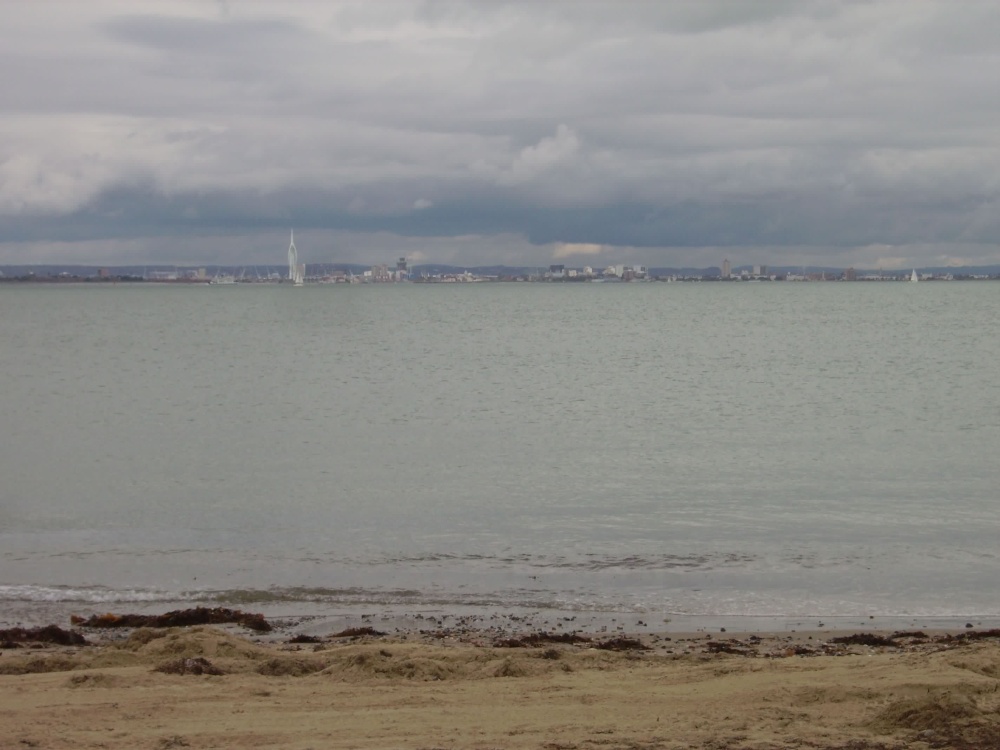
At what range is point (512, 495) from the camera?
23109 mm

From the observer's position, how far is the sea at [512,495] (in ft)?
51.5

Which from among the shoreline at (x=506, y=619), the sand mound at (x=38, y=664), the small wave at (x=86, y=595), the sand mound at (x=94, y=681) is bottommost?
the shoreline at (x=506, y=619)

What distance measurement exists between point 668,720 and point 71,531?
48.4 feet

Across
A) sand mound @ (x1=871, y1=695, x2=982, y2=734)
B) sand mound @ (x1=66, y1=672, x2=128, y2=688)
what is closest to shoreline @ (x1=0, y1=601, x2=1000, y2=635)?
sand mound @ (x1=66, y1=672, x2=128, y2=688)

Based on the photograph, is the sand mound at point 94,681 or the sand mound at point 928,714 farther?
the sand mound at point 94,681

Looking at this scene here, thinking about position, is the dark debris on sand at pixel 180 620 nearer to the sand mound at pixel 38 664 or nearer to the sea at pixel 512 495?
the sea at pixel 512 495

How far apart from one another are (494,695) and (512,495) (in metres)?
13.3

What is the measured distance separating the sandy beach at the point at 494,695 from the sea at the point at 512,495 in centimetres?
292

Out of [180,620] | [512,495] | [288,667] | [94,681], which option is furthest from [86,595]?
[512,495]

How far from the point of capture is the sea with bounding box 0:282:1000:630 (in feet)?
51.5

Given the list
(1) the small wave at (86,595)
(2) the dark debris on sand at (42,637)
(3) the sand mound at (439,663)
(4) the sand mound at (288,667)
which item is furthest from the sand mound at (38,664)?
(1) the small wave at (86,595)

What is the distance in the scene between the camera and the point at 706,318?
12800cm

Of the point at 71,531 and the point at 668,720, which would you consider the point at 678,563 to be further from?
the point at 71,531

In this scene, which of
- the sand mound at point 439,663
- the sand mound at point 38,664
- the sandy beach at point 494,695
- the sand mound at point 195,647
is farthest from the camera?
the sand mound at point 195,647
